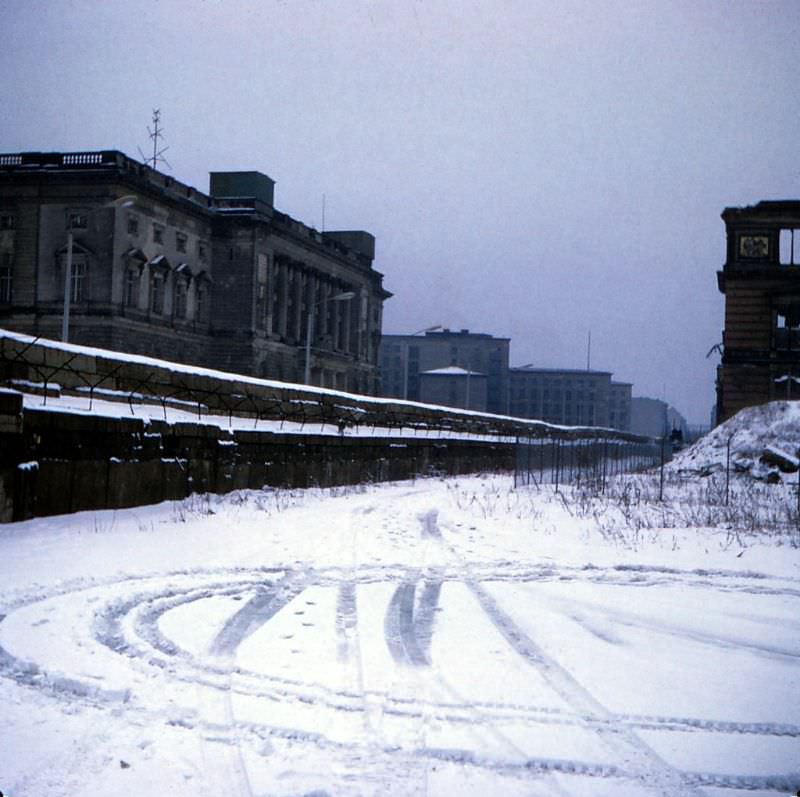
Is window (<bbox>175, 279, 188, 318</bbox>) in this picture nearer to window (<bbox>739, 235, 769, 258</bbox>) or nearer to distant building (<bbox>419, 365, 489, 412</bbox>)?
window (<bbox>739, 235, 769, 258</bbox>)

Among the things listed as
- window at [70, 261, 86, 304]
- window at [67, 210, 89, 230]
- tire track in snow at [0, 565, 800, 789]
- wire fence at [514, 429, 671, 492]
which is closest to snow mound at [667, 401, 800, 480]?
wire fence at [514, 429, 671, 492]

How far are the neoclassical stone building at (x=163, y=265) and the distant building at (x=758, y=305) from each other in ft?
64.3

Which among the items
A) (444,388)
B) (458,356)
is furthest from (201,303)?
(458,356)

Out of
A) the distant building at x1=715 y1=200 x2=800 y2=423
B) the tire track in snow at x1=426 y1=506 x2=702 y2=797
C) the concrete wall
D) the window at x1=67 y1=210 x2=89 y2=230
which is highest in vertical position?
the window at x1=67 y1=210 x2=89 y2=230

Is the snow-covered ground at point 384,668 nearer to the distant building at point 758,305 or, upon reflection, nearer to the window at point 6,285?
the distant building at point 758,305

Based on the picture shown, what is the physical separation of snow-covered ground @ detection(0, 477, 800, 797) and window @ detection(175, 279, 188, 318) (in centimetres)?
6139

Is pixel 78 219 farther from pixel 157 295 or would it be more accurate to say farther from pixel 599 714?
pixel 599 714

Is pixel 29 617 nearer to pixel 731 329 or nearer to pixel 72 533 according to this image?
pixel 72 533

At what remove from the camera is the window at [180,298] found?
238 ft

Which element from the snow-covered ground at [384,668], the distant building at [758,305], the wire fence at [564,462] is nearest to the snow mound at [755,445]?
the wire fence at [564,462]

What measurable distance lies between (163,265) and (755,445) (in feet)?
158

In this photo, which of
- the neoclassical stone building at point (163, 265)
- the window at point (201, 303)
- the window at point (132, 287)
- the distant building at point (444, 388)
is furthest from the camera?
the distant building at point (444, 388)

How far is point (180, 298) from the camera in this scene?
73.1 m

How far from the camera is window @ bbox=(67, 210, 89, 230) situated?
63.5 metres
